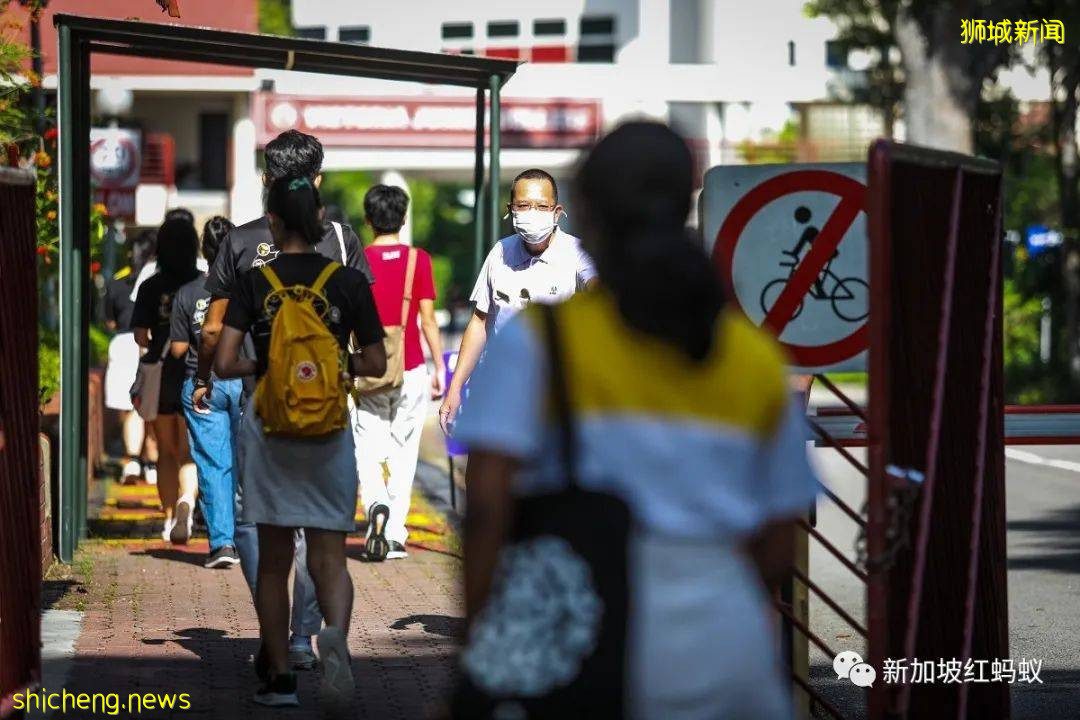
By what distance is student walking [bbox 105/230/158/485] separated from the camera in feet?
45.6

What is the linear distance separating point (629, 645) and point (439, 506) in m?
10.5

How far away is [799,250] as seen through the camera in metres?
5.75

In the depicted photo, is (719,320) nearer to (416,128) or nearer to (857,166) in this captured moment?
(857,166)

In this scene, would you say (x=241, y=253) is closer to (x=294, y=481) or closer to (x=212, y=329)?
(x=212, y=329)

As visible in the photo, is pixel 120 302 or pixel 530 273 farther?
pixel 120 302

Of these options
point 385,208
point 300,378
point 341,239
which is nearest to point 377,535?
point 385,208

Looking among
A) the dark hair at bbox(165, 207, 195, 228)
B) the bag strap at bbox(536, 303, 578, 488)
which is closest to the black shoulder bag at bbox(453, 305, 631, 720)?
the bag strap at bbox(536, 303, 578, 488)

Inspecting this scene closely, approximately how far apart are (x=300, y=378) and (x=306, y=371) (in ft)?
0.10

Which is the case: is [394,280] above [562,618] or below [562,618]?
above

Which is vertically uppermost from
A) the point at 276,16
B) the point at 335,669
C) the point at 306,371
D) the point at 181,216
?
the point at 276,16

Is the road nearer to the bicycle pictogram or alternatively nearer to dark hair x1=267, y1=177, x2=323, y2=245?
the bicycle pictogram

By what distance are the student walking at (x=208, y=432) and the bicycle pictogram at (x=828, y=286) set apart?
13.1 feet

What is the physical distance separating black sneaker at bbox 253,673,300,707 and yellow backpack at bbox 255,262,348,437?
854mm

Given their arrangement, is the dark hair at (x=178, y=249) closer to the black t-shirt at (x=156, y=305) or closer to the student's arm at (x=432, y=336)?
the black t-shirt at (x=156, y=305)
